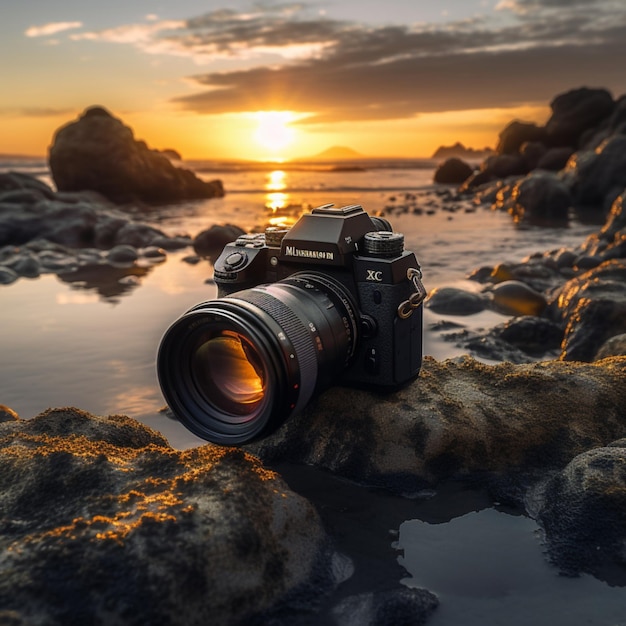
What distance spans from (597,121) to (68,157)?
92.9ft

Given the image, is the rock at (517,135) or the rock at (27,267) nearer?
the rock at (27,267)

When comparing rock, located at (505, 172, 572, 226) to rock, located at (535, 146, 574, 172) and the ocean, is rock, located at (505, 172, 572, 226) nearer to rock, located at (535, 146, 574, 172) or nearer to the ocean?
the ocean

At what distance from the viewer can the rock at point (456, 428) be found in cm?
432

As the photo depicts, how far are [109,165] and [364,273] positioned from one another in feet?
98.8

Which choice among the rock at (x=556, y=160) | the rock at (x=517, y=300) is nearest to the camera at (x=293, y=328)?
the rock at (x=517, y=300)

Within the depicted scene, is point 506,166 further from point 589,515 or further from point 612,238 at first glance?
point 589,515

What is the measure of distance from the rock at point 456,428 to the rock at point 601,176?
19.8 meters

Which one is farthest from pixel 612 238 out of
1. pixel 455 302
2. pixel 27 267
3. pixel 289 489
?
pixel 289 489

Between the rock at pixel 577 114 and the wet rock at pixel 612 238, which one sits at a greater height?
the rock at pixel 577 114

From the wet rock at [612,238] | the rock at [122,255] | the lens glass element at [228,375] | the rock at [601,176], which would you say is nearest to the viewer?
the lens glass element at [228,375]

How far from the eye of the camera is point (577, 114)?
134 feet

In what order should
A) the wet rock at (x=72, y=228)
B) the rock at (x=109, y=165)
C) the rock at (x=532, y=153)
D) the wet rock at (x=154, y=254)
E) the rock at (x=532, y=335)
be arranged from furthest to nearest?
the rock at (x=532, y=153), the rock at (x=109, y=165), the wet rock at (x=72, y=228), the wet rock at (x=154, y=254), the rock at (x=532, y=335)

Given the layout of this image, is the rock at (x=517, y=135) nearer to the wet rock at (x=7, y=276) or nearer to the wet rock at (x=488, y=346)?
the wet rock at (x=7, y=276)

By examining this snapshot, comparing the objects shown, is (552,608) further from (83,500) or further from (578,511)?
(83,500)
